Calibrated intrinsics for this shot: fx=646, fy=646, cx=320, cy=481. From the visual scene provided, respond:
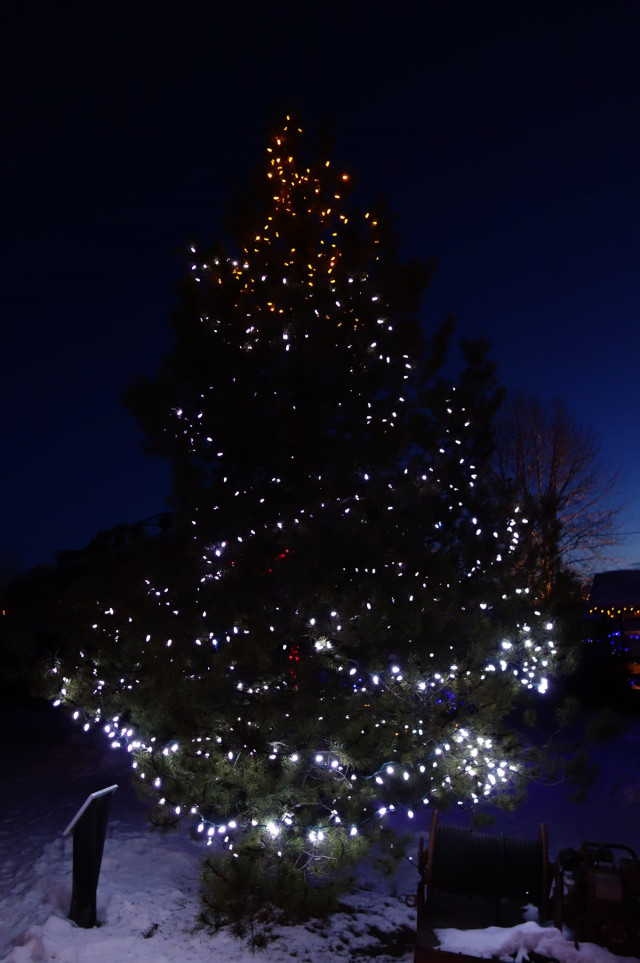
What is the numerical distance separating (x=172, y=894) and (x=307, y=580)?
2.70m

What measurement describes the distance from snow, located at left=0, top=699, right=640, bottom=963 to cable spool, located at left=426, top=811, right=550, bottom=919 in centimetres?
35

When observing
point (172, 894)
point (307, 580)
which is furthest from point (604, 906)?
point (172, 894)

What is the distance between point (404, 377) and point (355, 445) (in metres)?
1.07

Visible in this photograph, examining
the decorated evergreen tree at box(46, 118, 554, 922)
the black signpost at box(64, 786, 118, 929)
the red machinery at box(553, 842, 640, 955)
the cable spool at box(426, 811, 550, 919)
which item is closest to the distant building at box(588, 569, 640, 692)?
the decorated evergreen tree at box(46, 118, 554, 922)

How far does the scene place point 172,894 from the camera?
5.05 metres

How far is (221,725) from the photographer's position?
467 cm

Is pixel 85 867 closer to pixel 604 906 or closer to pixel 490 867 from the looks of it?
pixel 490 867

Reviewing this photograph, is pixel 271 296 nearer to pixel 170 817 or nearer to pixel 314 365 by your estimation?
pixel 314 365

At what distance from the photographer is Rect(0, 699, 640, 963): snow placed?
13.3ft

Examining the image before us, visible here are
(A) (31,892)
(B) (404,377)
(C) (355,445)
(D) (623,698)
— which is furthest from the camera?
(D) (623,698)

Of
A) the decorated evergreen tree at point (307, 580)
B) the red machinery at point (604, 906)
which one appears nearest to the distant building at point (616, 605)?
the decorated evergreen tree at point (307, 580)

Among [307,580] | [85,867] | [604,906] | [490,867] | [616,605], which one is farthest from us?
[616,605]

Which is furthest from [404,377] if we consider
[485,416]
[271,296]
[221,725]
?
[221,725]

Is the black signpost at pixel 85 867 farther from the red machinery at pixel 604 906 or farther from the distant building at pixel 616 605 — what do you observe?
the distant building at pixel 616 605
